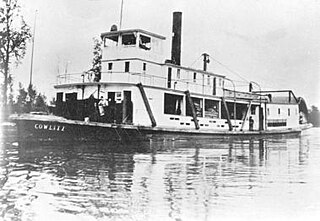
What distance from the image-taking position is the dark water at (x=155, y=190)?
4312mm

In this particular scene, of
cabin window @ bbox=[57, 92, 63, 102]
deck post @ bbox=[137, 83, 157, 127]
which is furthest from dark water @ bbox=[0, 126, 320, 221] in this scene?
cabin window @ bbox=[57, 92, 63, 102]

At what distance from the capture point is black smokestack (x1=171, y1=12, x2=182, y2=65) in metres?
20.2

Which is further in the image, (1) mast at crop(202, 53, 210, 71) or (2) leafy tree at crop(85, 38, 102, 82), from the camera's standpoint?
(2) leafy tree at crop(85, 38, 102, 82)

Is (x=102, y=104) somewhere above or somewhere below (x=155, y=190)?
above

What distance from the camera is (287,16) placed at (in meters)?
6.95

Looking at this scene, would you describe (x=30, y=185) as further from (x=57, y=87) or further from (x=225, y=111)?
(x=225, y=111)

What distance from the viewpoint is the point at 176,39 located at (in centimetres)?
2048

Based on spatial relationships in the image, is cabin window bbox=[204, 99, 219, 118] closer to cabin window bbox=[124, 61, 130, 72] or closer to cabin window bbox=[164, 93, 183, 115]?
cabin window bbox=[164, 93, 183, 115]

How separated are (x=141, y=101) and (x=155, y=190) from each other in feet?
33.5

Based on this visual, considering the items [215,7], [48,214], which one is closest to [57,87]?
[215,7]

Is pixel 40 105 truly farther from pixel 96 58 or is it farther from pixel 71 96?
pixel 71 96

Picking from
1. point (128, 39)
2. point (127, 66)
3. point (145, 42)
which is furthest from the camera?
point (145, 42)

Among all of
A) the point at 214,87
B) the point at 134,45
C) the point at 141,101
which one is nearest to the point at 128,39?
the point at 134,45

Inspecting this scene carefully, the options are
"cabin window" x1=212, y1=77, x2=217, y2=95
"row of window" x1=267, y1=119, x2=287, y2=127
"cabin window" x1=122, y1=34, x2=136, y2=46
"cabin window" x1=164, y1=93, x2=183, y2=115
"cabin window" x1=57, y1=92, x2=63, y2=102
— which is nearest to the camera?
"cabin window" x1=122, y1=34, x2=136, y2=46
